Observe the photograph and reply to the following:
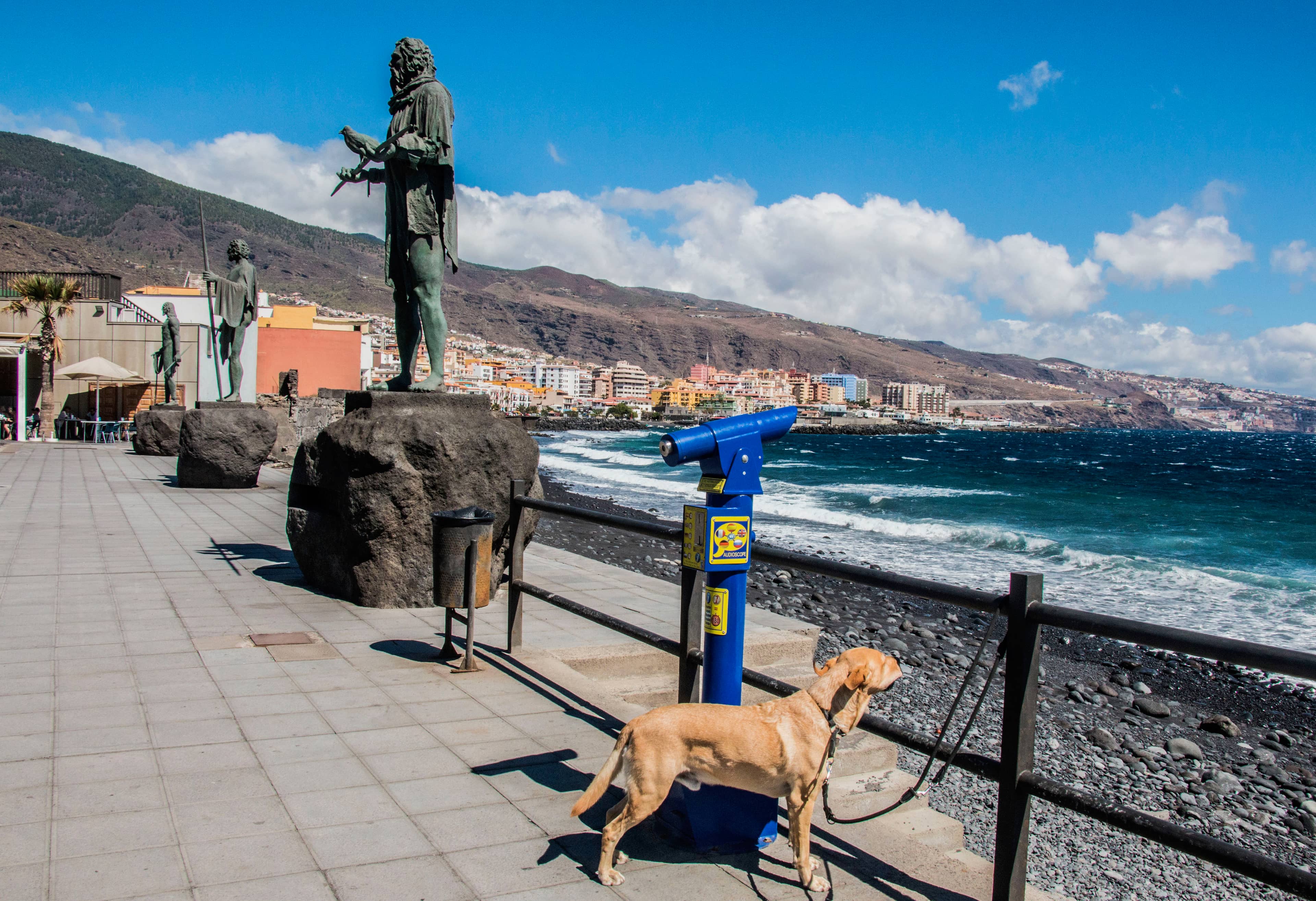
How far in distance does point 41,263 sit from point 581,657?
80331mm

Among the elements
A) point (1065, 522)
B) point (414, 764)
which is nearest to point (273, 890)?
point (414, 764)

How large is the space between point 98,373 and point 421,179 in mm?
23376

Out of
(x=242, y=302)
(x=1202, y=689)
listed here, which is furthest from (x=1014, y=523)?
(x=242, y=302)

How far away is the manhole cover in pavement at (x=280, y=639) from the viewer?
5.38 metres

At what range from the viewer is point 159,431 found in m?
20.5

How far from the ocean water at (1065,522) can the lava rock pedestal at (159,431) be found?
1157 centimetres

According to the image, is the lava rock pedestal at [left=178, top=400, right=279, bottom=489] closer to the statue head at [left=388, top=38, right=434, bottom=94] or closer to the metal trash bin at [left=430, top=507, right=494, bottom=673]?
the statue head at [left=388, top=38, right=434, bottom=94]

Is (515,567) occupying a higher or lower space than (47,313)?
lower

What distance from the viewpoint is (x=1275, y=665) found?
1.95m

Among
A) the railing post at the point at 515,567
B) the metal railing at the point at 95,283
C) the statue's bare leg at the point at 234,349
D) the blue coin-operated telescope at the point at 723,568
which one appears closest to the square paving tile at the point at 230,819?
the blue coin-operated telescope at the point at 723,568

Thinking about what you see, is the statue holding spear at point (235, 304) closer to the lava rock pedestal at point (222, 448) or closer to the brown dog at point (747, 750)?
the lava rock pedestal at point (222, 448)

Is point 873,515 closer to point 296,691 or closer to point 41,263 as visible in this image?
point 296,691

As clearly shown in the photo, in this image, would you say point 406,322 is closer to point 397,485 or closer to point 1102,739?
point 397,485

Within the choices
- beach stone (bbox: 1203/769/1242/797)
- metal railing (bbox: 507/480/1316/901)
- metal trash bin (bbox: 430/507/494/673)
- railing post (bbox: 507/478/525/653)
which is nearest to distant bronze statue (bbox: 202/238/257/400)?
railing post (bbox: 507/478/525/653)
